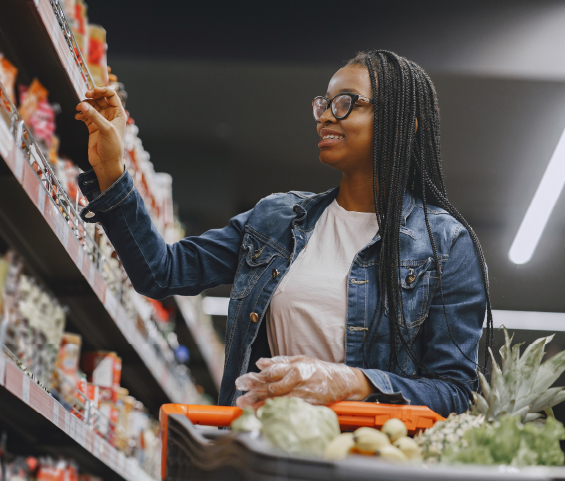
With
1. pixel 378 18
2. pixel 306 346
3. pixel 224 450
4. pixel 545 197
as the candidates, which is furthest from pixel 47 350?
pixel 545 197

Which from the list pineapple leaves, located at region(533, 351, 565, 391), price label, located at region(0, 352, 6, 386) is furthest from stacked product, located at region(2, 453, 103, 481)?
pineapple leaves, located at region(533, 351, 565, 391)

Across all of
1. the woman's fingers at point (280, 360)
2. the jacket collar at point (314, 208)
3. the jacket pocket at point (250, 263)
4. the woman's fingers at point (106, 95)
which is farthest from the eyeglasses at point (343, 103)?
the woman's fingers at point (280, 360)

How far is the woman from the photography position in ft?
4.76

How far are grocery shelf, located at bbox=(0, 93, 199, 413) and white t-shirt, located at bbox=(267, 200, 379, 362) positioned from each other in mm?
717

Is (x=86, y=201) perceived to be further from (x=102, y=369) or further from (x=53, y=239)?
(x=102, y=369)

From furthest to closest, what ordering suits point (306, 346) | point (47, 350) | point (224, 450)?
point (47, 350) < point (306, 346) < point (224, 450)

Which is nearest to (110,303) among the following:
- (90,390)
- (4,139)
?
(90,390)

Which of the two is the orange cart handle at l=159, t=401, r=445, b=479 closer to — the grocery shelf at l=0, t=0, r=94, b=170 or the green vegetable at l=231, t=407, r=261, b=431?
the green vegetable at l=231, t=407, r=261, b=431

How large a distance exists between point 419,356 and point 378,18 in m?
2.01

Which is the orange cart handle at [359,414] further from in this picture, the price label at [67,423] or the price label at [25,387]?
the price label at [67,423]

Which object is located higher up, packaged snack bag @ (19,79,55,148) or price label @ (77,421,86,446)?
packaged snack bag @ (19,79,55,148)

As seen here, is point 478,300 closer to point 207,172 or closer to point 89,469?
point 89,469

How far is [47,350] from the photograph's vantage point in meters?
2.32

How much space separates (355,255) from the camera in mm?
1516
